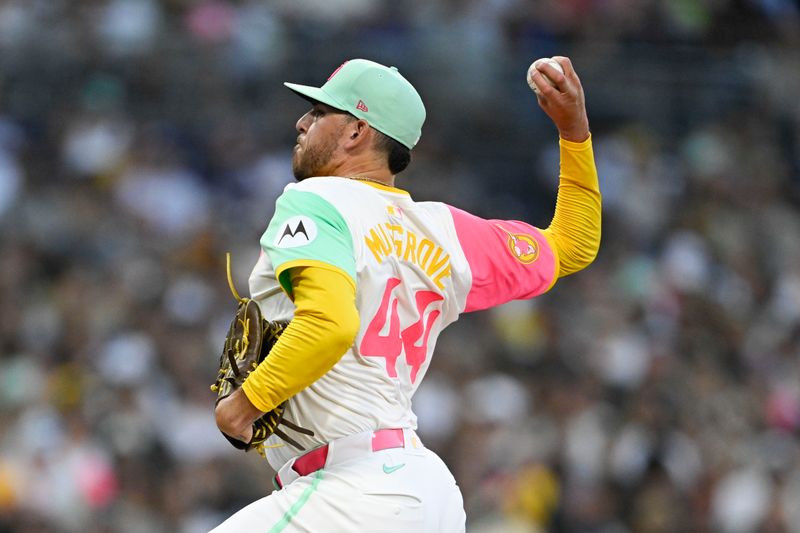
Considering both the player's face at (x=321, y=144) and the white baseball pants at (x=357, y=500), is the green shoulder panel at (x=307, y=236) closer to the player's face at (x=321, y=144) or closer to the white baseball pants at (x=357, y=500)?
the player's face at (x=321, y=144)

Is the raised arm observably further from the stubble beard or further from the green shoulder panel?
the green shoulder panel

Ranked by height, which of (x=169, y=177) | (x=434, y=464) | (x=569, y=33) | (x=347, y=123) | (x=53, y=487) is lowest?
(x=53, y=487)

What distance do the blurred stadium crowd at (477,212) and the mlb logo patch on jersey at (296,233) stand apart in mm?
5709

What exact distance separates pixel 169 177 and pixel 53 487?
139 inches

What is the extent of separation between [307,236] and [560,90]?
116 cm

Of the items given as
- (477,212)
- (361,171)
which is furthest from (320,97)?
(477,212)

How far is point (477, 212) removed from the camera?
496 inches

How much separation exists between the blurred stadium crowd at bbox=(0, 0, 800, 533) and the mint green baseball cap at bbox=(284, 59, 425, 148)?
542cm

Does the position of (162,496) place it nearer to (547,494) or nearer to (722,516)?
(547,494)

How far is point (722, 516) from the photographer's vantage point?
10.2 metres

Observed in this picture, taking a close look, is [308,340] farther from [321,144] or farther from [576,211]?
[576,211]

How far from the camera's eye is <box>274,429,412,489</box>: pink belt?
4.02m

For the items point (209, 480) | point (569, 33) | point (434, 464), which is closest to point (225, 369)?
point (434, 464)

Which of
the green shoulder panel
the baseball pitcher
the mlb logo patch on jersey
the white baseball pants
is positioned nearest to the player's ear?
the baseball pitcher
